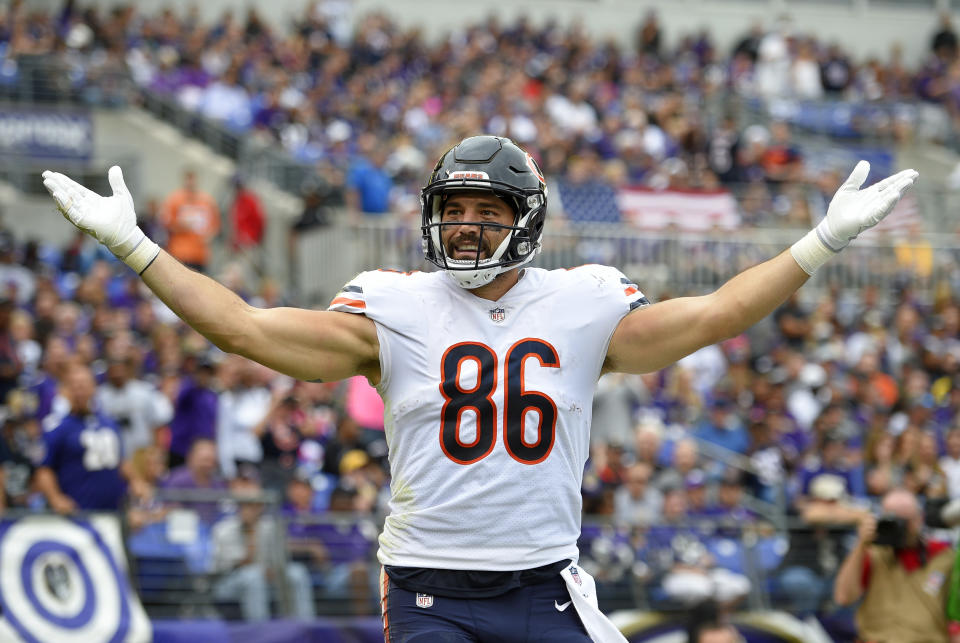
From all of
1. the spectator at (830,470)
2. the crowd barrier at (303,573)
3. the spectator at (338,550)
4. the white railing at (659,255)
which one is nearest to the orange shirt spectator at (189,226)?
the white railing at (659,255)

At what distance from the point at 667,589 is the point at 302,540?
7.50ft

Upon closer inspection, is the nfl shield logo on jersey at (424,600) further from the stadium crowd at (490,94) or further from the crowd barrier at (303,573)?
the stadium crowd at (490,94)

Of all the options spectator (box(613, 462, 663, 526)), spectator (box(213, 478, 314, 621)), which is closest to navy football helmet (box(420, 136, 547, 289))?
spectator (box(213, 478, 314, 621))

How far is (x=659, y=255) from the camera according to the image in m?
16.7

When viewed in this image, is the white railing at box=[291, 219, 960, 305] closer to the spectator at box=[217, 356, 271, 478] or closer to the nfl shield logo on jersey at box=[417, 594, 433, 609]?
the spectator at box=[217, 356, 271, 478]

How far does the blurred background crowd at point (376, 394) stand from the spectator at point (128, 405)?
21 mm

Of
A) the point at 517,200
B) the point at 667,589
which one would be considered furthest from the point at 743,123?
the point at 517,200

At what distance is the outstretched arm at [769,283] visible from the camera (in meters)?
3.91

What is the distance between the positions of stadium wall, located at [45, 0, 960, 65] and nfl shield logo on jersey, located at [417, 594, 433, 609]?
2022 cm

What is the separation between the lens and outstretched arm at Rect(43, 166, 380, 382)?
3773 millimetres

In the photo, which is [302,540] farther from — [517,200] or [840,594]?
[517,200]

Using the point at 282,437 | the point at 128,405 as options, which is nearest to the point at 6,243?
the point at 128,405

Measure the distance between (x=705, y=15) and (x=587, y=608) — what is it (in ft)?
79.9

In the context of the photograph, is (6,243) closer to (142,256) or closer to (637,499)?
(637,499)
